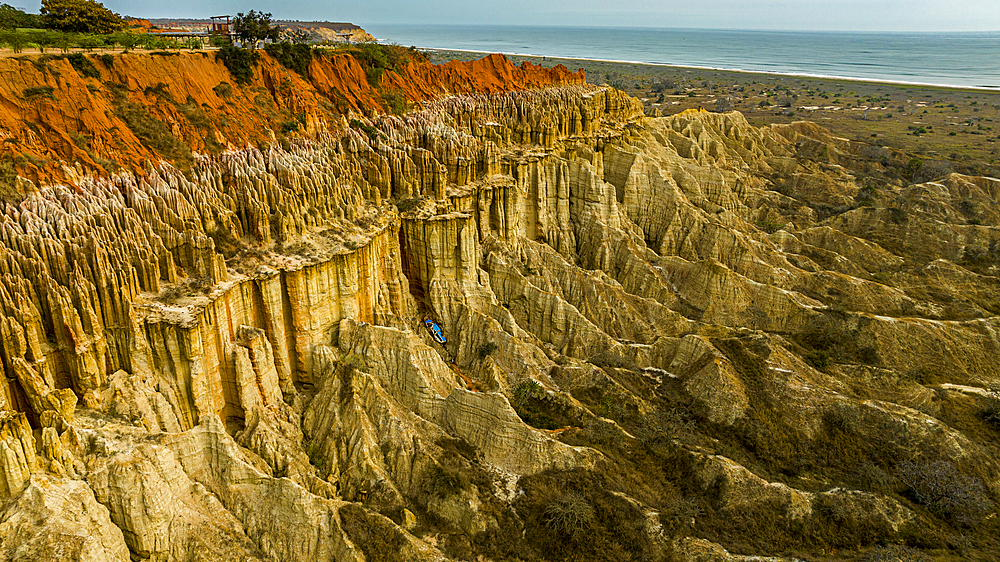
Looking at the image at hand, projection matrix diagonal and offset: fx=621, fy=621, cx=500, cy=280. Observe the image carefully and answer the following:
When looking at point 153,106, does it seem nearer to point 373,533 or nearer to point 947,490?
point 373,533

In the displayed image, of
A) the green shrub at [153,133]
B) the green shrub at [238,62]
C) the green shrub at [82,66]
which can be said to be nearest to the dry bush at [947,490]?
the green shrub at [153,133]

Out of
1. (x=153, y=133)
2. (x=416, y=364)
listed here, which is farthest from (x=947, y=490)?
(x=153, y=133)

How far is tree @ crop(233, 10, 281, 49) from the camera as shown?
148 feet

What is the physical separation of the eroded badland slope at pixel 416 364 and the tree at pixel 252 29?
680cm

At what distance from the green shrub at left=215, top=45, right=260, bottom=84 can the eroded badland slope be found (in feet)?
3.04

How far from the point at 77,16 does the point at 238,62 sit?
10603 millimetres

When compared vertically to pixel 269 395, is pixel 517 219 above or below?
above

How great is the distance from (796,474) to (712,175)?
1431 inches

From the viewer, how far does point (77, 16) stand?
38.4 m

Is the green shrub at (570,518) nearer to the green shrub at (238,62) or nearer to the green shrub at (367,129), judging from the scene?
the green shrub at (367,129)

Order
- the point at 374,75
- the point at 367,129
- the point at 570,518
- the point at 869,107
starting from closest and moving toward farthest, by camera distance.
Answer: the point at 570,518 → the point at 367,129 → the point at 374,75 → the point at 869,107

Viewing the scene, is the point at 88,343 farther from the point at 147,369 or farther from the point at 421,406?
the point at 421,406

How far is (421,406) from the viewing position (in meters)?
27.2

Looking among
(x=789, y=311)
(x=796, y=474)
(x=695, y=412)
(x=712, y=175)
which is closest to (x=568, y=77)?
(x=712, y=175)
